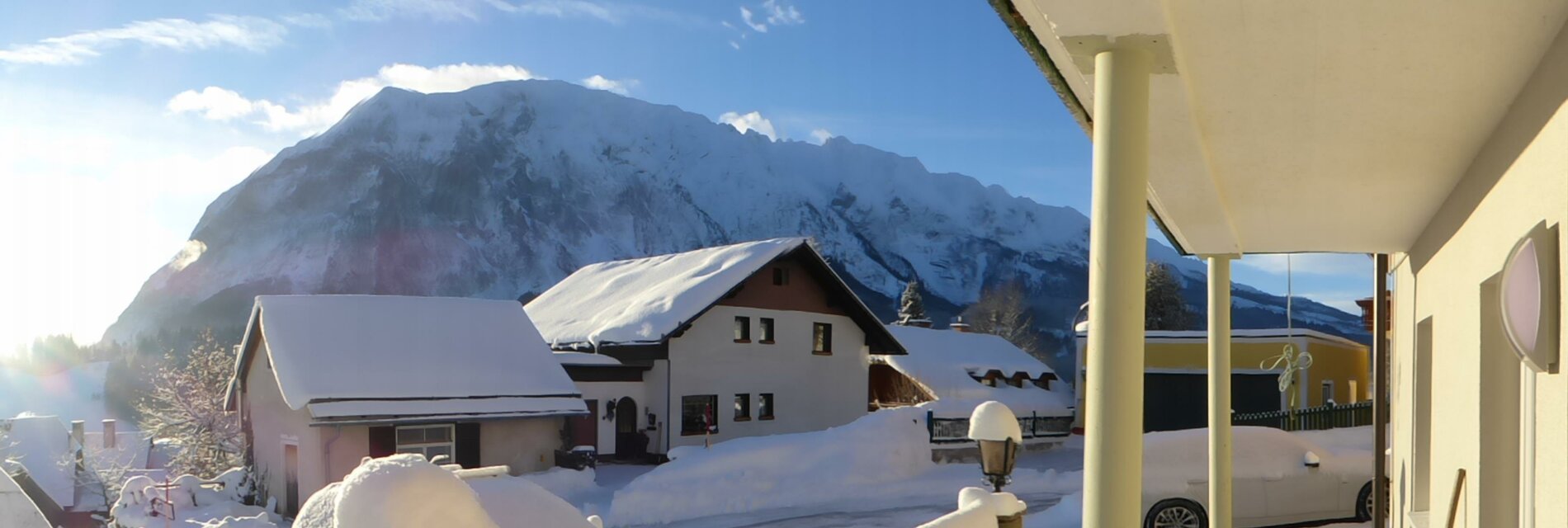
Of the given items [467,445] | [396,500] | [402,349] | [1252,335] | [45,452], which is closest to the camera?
[396,500]

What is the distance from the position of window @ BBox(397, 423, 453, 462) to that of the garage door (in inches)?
720

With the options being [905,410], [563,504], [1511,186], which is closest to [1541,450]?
[1511,186]

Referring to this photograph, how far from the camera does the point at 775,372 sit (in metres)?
27.2

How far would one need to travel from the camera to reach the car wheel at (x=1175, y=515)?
11031 millimetres

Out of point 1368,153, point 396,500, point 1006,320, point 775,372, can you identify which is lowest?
point 775,372

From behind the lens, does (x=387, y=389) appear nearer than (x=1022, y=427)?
Yes

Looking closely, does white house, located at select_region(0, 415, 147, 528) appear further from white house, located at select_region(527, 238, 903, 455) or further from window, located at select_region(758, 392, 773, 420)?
window, located at select_region(758, 392, 773, 420)

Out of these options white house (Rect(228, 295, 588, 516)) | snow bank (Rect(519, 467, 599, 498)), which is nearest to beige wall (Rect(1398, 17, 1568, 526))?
snow bank (Rect(519, 467, 599, 498))

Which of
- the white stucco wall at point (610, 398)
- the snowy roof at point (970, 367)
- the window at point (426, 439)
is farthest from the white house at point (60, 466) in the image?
the snowy roof at point (970, 367)

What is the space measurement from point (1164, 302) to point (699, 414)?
2722 centimetres

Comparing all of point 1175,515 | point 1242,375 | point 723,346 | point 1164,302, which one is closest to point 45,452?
point 723,346

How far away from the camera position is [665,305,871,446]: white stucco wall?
25.5 meters

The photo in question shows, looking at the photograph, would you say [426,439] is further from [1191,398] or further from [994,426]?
[1191,398]

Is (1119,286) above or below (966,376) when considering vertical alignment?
above
